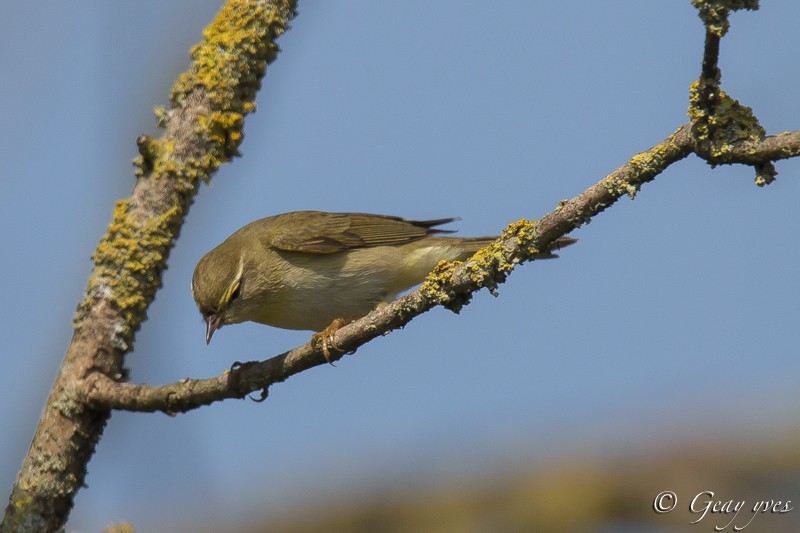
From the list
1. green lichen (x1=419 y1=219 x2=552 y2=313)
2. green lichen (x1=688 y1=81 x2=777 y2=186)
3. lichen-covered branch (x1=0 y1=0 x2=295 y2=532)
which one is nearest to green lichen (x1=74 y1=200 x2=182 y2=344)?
lichen-covered branch (x1=0 y1=0 x2=295 y2=532)

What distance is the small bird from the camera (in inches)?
219

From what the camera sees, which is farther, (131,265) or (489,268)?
(131,265)

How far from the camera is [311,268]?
5801mm

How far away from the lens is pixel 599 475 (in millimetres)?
4645

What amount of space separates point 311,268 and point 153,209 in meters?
Result: 1.73

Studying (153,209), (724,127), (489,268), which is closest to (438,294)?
(489,268)

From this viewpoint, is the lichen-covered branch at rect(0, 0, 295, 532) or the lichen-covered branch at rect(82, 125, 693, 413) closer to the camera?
the lichen-covered branch at rect(82, 125, 693, 413)

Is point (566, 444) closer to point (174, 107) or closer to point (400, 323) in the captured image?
point (400, 323)

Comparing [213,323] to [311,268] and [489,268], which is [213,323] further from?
[489,268]

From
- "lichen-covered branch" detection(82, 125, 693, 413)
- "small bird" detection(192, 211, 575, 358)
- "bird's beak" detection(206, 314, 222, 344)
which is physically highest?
"small bird" detection(192, 211, 575, 358)

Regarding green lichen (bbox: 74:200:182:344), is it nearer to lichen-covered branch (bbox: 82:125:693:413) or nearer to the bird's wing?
lichen-covered branch (bbox: 82:125:693:413)

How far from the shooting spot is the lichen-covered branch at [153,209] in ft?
12.5

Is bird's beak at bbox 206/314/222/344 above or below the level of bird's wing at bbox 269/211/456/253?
below

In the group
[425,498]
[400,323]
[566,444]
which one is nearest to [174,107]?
[400,323]
